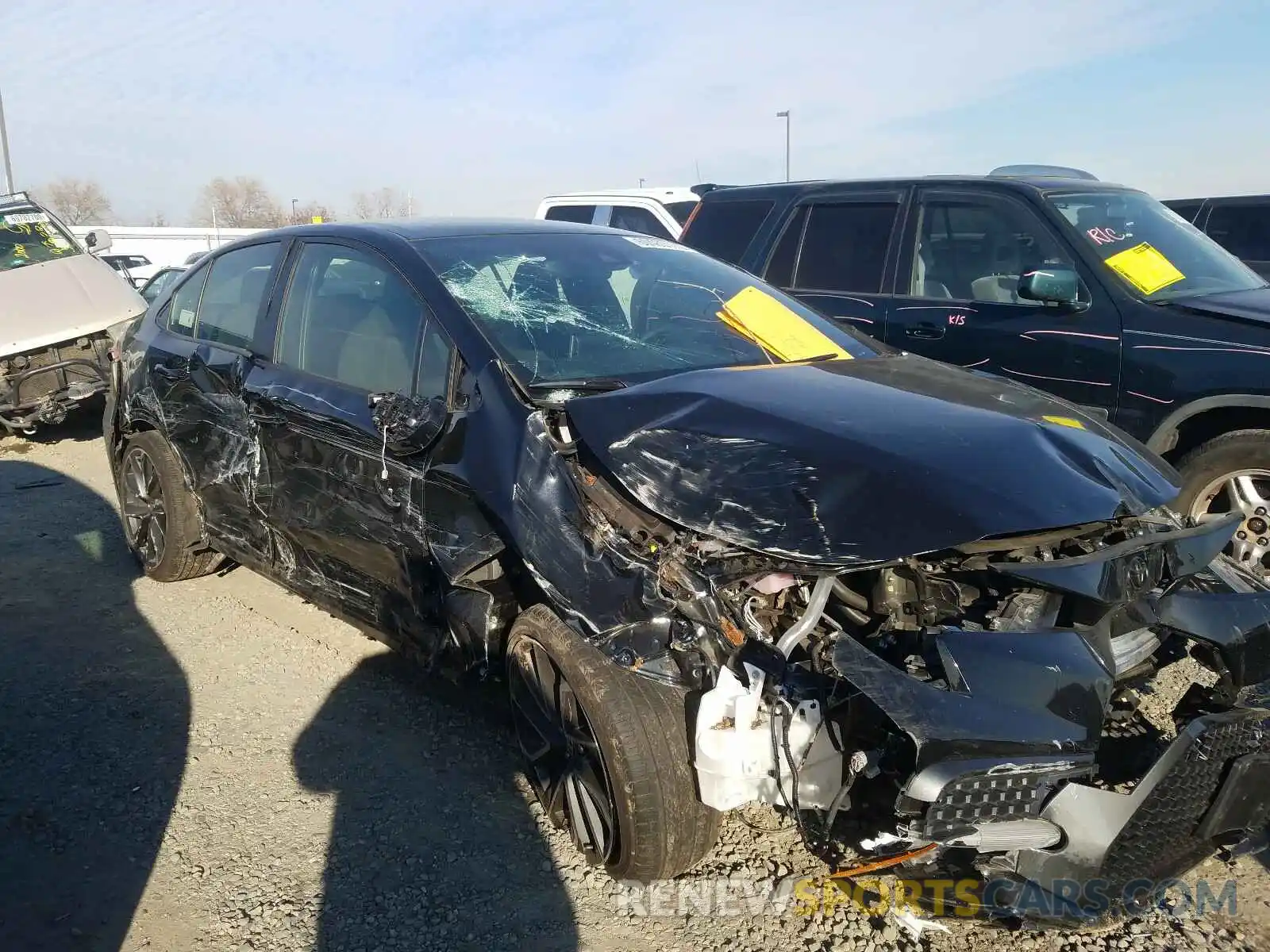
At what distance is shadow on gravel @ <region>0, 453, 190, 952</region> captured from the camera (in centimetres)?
280

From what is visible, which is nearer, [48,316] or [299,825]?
[299,825]

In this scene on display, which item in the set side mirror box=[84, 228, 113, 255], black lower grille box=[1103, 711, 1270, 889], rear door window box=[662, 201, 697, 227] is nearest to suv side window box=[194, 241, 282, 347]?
black lower grille box=[1103, 711, 1270, 889]

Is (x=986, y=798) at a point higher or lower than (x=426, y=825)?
Result: higher

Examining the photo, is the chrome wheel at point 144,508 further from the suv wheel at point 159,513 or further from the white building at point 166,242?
the white building at point 166,242

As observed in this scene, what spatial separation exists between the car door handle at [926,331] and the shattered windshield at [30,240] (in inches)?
328

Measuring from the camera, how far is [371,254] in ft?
12.1

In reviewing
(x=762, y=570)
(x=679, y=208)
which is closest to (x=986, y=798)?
(x=762, y=570)

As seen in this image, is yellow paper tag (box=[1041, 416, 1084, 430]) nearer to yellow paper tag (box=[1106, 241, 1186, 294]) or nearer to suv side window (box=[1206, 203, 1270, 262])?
yellow paper tag (box=[1106, 241, 1186, 294])

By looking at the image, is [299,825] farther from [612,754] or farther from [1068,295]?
[1068,295]

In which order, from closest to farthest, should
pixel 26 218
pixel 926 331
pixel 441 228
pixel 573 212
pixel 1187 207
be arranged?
pixel 441 228
pixel 926 331
pixel 1187 207
pixel 26 218
pixel 573 212

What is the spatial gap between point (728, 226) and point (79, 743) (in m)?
4.82

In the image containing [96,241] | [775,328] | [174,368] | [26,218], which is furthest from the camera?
[96,241]

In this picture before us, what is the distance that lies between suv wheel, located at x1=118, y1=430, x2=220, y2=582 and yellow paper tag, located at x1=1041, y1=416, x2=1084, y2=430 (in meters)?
3.81

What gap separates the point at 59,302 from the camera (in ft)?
30.1
